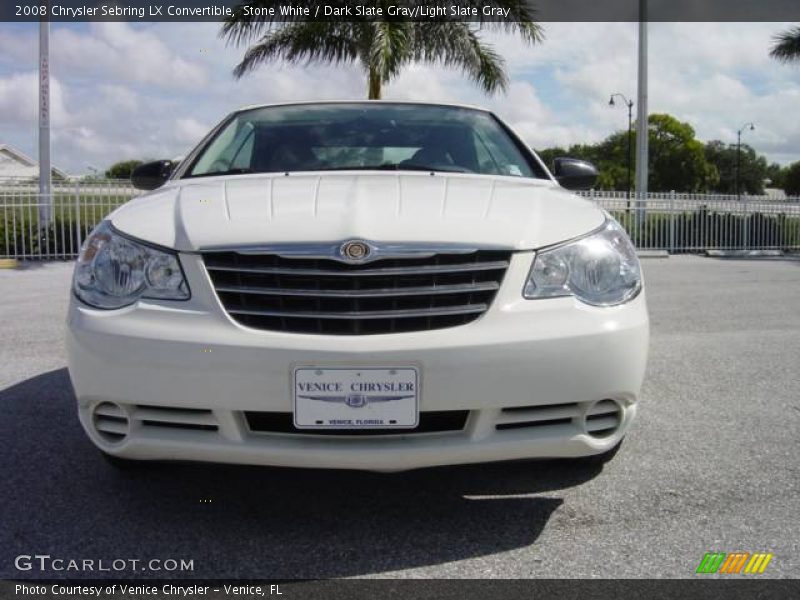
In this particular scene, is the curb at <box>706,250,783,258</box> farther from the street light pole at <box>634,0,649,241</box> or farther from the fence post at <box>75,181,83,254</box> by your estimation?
the fence post at <box>75,181,83,254</box>

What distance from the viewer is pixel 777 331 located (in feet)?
21.7

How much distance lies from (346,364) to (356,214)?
0.52 m

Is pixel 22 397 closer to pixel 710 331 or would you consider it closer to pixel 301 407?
pixel 301 407

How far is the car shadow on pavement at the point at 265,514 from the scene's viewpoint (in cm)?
246

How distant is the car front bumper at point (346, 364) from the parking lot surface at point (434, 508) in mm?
295

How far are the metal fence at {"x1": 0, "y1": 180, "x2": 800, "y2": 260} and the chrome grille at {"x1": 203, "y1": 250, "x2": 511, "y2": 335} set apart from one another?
1299cm

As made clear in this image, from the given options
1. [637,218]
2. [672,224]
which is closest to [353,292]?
[637,218]

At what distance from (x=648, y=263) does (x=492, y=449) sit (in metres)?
13.9

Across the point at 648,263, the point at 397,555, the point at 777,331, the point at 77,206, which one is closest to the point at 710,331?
the point at 777,331

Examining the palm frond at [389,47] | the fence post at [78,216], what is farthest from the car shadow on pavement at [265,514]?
the palm frond at [389,47]

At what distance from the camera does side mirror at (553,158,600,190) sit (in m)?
3.92

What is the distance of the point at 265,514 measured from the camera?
9.12 feet

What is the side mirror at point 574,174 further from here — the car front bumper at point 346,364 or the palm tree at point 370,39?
the palm tree at point 370,39

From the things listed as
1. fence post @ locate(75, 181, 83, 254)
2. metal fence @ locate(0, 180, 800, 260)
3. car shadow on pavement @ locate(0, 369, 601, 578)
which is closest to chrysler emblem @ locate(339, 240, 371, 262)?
car shadow on pavement @ locate(0, 369, 601, 578)
